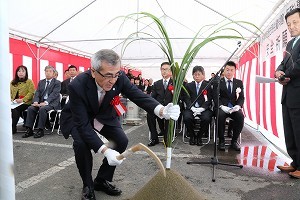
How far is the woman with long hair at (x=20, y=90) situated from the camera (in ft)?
17.5

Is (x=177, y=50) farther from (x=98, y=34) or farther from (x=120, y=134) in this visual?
(x=120, y=134)

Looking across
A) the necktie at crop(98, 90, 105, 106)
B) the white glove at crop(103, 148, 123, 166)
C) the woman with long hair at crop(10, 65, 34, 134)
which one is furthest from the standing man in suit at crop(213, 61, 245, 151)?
the woman with long hair at crop(10, 65, 34, 134)

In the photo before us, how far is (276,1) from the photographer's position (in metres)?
4.55

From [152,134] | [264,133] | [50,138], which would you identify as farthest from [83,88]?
[264,133]

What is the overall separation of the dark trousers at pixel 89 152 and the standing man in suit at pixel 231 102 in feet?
7.94

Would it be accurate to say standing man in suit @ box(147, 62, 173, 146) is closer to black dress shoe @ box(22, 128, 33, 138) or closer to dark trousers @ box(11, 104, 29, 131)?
black dress shoe @ box(22, 128, 33, 138)

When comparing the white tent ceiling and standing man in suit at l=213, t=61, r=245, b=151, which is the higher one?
the white tent ceiling

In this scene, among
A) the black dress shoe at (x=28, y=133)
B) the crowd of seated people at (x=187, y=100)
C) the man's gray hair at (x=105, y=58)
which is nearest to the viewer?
the man's gray hair at (x=105, y=58)

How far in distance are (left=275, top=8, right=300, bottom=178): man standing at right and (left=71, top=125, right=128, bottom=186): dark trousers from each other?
176 centimetres

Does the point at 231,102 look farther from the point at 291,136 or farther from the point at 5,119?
the point at 5,119

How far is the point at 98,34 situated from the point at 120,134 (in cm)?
696

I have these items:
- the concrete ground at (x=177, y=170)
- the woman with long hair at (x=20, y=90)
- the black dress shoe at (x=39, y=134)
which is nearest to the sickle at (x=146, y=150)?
the concrete ground at (x=177, y=170)

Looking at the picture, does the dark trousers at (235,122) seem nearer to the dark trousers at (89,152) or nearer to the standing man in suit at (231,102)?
the standing man in suit at (231,102)

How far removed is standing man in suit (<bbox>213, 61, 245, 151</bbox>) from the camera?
4.32 m
